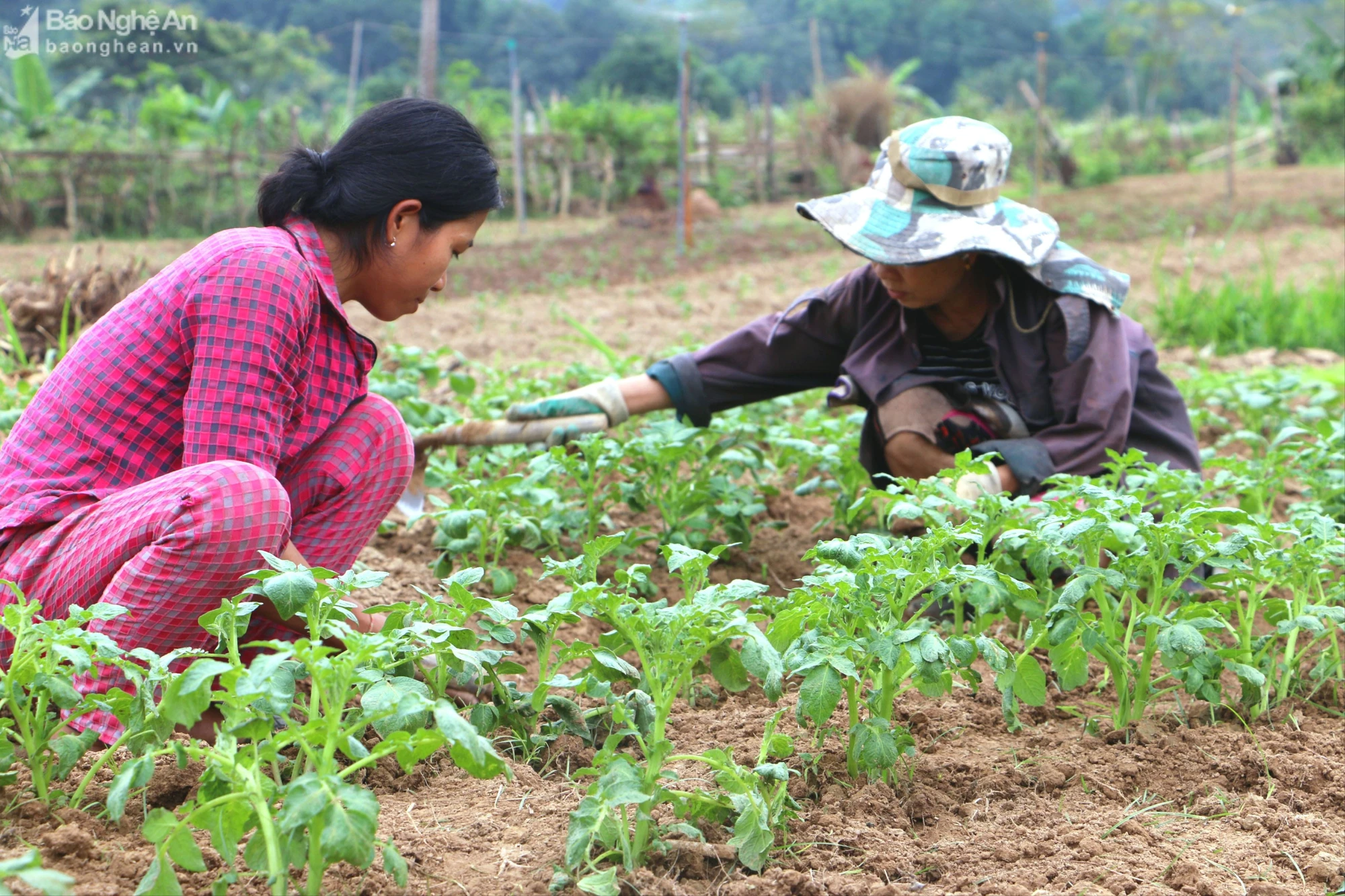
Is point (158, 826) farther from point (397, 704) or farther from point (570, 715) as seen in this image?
point (570, 715)

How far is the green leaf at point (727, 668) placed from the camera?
1810 millimetres

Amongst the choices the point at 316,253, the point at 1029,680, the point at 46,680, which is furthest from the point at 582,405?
the point at 46,680

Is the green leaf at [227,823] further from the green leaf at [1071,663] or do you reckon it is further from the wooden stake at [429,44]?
the wooden stake at [429,44]

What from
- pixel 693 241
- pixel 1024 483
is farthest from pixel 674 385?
pixel 693 241

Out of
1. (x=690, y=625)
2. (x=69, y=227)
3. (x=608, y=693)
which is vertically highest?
(x=690, y=625)

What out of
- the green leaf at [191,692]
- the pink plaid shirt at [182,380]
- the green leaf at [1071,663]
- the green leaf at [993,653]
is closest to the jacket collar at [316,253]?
the pink plaid shirt at [182,380]

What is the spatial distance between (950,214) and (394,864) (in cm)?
194

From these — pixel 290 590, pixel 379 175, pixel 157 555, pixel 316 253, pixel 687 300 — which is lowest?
pixel 687 300

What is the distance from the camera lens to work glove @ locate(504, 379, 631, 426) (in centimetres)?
299

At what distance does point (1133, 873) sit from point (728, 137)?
1932 cm

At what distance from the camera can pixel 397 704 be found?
1.38 meters

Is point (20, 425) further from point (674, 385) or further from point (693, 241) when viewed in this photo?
point (693, 241)

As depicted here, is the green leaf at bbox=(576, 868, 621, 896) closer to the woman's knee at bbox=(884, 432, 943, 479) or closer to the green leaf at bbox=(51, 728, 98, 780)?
the green leaf at bbox=(51, 728, 98, 780)

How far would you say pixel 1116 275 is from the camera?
9.59 ft
